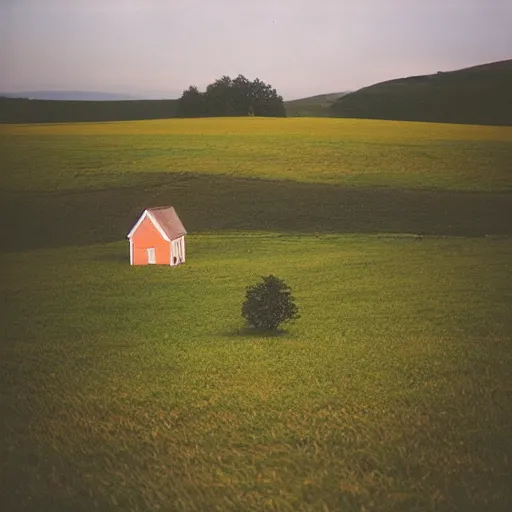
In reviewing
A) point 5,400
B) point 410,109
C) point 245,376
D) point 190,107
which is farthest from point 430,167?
point 5,400

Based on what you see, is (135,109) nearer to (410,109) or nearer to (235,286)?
(410,109)

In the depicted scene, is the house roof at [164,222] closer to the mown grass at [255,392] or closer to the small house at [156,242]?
the small house at [156,242]

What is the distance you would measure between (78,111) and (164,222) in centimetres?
922

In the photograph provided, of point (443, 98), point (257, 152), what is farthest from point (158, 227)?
point (257, 152)

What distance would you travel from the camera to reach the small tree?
863 centimetres

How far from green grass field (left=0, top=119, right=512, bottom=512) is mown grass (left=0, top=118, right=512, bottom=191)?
0.09 meters

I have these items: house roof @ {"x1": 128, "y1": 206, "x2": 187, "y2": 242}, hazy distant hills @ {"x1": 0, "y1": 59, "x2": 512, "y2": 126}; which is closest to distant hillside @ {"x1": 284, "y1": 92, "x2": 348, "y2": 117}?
hazy distant hills @ {"x1": 0, "y1": 59, "x2": 512, "y2": 126}

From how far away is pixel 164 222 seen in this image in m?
12.2

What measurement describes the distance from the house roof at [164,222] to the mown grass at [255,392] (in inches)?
31.3

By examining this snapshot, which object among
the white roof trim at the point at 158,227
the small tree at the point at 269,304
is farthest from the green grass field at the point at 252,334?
the white roof trim at the point at 158,227

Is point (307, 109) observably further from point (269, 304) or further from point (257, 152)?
point (269, 304)

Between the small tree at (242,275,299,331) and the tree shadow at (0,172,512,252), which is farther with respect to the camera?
the tree shadow at (0,172,512,252)

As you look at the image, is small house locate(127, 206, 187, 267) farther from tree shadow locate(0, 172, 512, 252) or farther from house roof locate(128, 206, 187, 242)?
tree shadow locate(0, 172, 512, 252)

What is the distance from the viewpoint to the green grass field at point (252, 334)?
4984 millimetres
